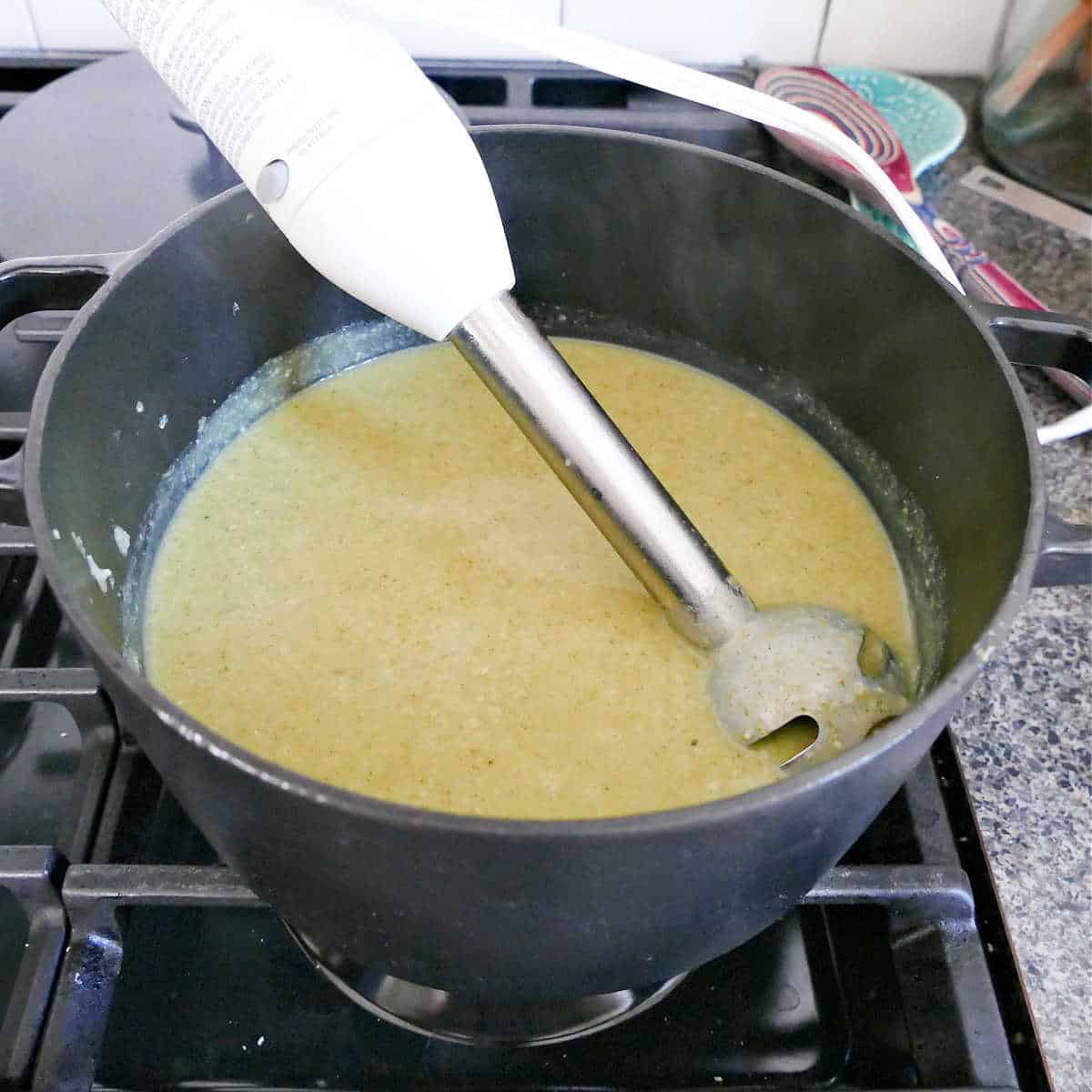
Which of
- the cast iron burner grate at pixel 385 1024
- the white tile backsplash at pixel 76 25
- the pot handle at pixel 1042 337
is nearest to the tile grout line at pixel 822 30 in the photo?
the pot handle at pixel 1042 337

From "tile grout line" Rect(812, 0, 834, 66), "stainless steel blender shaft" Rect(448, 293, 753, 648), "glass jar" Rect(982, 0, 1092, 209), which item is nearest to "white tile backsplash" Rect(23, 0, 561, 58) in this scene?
"tile grout line" Rect(812, 0, 834, 66)

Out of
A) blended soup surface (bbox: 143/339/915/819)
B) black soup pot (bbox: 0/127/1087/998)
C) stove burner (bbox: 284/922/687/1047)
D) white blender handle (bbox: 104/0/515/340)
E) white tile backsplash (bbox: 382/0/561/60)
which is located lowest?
stove burner (bbox: 284/922/687/1047)

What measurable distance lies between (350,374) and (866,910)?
26.0 inches

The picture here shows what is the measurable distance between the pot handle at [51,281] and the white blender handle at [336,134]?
0.12 meters

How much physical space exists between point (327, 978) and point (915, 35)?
1.12m

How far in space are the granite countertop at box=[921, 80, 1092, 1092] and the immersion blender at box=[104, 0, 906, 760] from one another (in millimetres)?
83

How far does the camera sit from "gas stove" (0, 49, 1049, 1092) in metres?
0.63

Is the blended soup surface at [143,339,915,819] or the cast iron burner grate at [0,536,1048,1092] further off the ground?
the blended soup surface at [143,339,915,819]

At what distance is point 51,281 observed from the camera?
0.71m

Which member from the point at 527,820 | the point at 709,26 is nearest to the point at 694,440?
the point at 709,26

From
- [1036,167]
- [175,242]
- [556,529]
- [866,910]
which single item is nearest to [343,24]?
[175,242]

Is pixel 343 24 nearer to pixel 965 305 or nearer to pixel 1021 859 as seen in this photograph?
pixel 965 305

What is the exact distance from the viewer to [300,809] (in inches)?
17.0

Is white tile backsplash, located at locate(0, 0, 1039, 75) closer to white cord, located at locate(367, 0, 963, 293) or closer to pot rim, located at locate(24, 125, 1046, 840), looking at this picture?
white cord, located at locate(367, 0, 963, 293)
